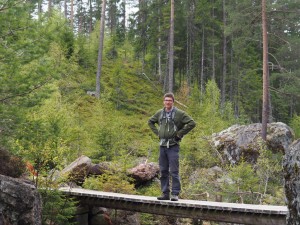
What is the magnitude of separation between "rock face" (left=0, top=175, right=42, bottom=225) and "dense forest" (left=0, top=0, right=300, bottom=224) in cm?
132

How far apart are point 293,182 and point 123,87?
29.2 metres

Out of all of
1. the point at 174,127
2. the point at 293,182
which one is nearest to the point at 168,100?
the point at 174,127

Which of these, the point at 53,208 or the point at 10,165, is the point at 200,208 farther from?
the point at 10,165

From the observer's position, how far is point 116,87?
3042cm

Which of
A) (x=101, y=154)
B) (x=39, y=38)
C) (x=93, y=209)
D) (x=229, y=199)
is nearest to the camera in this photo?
(x=39, y=38)

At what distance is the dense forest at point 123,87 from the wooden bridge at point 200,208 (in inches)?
54.3

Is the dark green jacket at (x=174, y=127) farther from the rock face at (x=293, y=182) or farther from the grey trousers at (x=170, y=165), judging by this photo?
the rock face at (x=293, y=182)

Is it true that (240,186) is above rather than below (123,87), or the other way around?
below

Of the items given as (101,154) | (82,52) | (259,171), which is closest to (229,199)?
(259,171)

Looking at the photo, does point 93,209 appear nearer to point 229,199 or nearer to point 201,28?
point 229,199

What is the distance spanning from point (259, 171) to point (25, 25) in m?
8.92

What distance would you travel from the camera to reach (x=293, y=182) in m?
3.99

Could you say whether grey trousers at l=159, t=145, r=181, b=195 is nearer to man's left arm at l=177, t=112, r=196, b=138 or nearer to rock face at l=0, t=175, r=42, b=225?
man's left arm at l=177, t=112, r=196, b=138

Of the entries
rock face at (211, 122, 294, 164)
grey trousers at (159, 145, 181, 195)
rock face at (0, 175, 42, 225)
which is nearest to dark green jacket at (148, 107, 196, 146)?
grey trousers at (159, 145, 181, 195)
